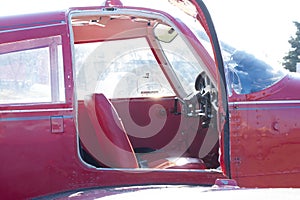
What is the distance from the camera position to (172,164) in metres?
4.02

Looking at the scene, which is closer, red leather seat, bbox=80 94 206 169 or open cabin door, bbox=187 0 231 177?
open cabin door, bbox=187 0 231 177

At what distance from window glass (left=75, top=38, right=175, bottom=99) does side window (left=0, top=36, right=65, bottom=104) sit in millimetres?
1405

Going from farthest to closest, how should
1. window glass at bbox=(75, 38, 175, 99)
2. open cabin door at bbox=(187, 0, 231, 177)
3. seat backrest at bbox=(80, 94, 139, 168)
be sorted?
window glass at bbox=(75, 38, 175, 99) < seat backrest at bbox=(80, 94, 139, 168) < open cabin door at bbox=(187, 0, 231, 177)

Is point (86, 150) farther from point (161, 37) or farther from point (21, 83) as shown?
point (161, 37)

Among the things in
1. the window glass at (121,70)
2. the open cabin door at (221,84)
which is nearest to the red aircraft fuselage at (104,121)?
the open cabin door at (221,84)

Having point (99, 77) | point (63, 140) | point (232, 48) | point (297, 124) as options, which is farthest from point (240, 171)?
point (99, 77)

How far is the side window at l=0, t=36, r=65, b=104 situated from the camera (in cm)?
330

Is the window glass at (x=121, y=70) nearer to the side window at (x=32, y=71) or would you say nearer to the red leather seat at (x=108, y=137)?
the red leather seat at (x=108, y=137)

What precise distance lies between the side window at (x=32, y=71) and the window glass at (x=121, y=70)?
1405mm

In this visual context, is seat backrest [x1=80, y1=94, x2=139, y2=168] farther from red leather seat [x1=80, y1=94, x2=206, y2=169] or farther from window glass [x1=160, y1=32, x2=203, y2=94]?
window glass [x1=160, y1=32, x2=203, y2=94]

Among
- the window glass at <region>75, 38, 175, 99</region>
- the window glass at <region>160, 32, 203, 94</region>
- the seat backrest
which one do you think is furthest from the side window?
the window glass at <region>160, 32, 203, 94</region>

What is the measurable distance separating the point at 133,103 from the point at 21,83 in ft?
6.29

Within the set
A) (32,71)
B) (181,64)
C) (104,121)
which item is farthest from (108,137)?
(181,64)

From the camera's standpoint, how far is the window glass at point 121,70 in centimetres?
489
